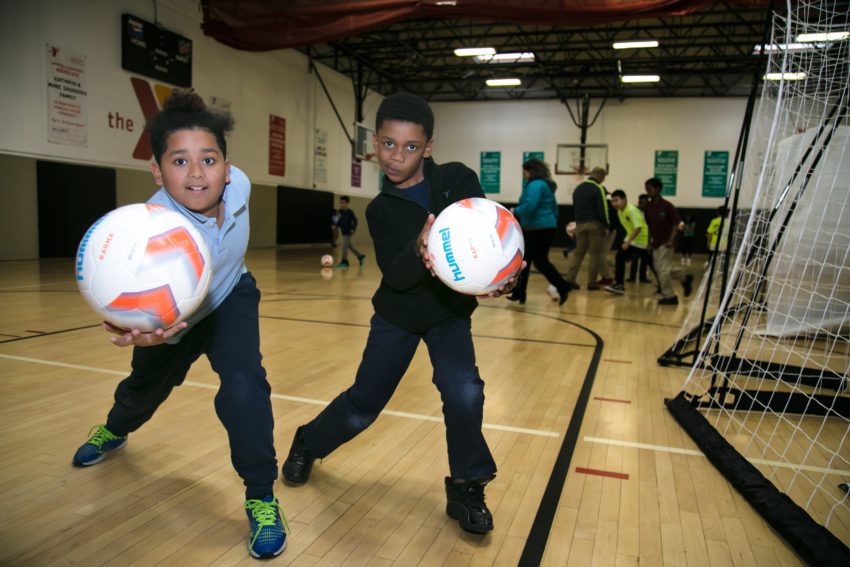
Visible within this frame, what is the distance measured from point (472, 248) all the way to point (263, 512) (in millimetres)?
1082

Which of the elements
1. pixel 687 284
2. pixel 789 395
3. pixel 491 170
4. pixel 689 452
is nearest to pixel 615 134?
pixel 491 170

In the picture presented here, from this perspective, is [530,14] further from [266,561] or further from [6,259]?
[6,259]

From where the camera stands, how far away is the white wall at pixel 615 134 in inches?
853

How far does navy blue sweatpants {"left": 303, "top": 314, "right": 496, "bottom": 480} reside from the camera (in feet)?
6.77

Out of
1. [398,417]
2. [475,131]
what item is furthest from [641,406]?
[475,131]

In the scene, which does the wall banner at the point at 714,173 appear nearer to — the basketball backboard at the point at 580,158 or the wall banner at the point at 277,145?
the basketball backboard at the point at 580,158

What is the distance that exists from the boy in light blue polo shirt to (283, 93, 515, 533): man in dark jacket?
420 mm

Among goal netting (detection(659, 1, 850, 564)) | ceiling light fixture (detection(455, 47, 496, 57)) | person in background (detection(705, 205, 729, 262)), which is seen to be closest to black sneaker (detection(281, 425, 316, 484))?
goal netting (detection(659, 1, 850, 564))

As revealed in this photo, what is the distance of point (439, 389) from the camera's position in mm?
2104

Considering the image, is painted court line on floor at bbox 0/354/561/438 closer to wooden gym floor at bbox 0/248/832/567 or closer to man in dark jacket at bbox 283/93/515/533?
wooden gym floor at bbox 0/248/832/567

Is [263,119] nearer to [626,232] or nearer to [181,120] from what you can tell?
[626,232]

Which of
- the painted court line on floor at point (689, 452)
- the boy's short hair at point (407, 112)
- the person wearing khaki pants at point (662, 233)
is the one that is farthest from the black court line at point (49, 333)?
the person wearing khaki pants at point (662, 233)

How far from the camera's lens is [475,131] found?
23969 millimetres

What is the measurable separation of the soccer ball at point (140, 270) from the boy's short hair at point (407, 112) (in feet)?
2.61
